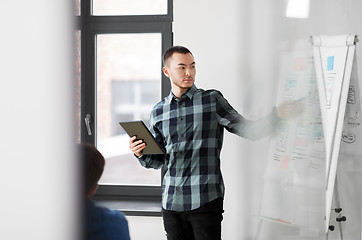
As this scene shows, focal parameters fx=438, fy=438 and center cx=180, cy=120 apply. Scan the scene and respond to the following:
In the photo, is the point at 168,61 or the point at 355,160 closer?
the point at 355,160

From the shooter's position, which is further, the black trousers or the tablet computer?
the black trousers

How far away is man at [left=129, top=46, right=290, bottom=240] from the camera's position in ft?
3.44

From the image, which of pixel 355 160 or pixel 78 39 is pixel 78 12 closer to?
pixel 78 39

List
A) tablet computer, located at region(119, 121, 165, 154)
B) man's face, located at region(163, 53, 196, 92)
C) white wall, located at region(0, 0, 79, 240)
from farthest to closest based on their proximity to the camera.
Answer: man's face, located at region(163, 53, 196, 92) → tablet computer, located at region(119, 121, 165, 154) → white wall, located at region(0, 0, 79, 240)

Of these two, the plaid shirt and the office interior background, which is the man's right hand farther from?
the office interior background

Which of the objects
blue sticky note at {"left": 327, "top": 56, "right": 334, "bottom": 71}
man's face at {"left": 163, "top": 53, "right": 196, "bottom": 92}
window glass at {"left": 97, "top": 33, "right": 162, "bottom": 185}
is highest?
man's face at {"left": 163, "top": 53, "right": 196, "bottom": 92}

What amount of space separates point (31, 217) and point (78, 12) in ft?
0.40

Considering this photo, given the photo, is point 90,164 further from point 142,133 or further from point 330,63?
point 142,133

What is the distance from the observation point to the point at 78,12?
0.83 feet

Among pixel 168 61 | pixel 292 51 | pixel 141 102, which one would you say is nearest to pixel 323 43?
pixel 292 51

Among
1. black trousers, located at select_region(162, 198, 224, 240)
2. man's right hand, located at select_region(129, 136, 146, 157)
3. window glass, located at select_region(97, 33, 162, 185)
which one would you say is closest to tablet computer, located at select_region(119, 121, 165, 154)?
man's right hand, located at select_region(129, 136, 146, 157)

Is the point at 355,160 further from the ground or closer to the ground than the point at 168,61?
closer to the ground

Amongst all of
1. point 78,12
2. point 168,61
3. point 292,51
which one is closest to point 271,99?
point 292,51

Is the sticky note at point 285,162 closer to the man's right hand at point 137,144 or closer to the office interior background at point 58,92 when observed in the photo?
the office interior background at point 58,92
